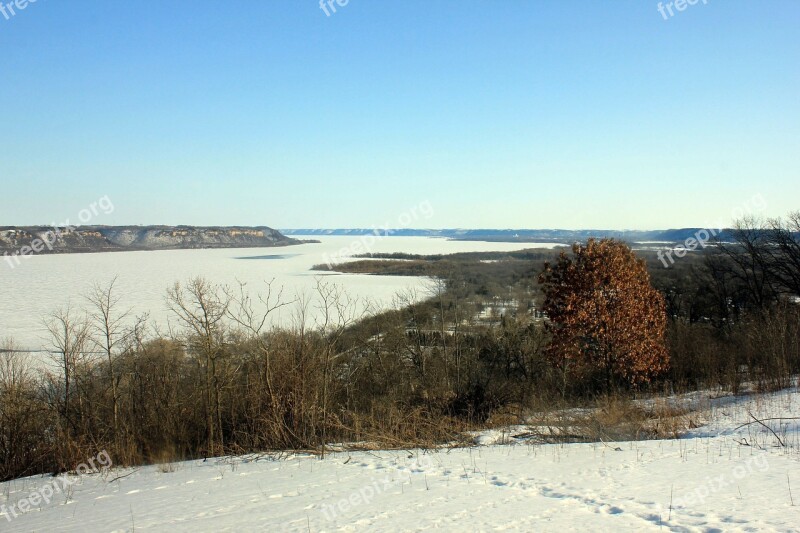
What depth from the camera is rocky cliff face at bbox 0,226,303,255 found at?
101875 mm

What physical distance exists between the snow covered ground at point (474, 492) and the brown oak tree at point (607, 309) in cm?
734

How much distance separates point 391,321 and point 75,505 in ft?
82.6

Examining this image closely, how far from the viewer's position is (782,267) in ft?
106

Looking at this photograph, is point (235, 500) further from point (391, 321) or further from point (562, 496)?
point (391, 321)

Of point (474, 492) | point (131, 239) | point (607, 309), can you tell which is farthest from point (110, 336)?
point (131, 239)

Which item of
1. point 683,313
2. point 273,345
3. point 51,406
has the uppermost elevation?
point 273,345

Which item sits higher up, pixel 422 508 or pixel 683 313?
pixel 422 508

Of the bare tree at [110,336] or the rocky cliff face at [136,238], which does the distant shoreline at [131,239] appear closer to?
the rocky cliff face at [136,238]

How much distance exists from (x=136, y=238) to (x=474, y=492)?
524 ft

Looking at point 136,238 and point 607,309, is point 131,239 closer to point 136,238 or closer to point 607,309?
point 136,238

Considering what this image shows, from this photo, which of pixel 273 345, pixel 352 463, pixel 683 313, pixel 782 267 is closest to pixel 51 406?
pixel 273 345

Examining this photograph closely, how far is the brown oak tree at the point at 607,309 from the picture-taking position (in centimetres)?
1730

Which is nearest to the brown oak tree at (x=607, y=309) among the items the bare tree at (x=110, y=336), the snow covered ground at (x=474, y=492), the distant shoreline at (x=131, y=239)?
the snow covered ground at (x=474, y=492)

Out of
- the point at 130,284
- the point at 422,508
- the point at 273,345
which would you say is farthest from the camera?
the point at 130,284
